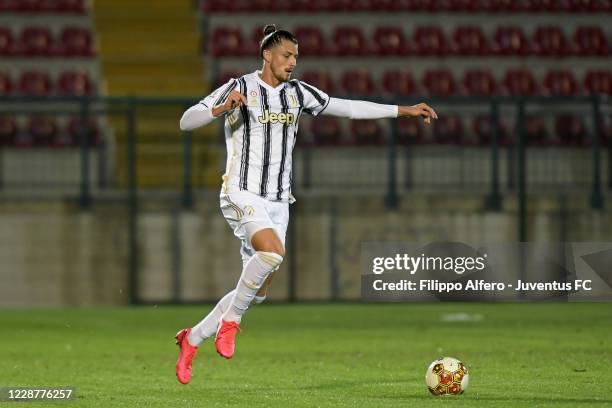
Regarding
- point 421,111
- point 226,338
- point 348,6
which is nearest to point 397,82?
point 348,6

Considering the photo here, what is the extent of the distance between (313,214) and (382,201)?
83 cm

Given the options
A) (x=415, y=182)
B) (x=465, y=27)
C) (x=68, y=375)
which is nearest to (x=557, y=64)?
(x=465, y=27)

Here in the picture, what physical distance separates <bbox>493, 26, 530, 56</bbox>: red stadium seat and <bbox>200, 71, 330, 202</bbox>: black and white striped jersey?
1327 cm

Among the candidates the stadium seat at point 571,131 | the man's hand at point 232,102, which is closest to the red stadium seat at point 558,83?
the stadium seat at point 571,131

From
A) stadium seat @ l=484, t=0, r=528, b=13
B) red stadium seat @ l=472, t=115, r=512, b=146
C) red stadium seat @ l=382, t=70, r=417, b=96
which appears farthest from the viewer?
stadium seat @ l=484, t=0, r=528, b=13

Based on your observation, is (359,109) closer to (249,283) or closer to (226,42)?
(249,283)

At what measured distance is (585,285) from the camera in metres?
13.9

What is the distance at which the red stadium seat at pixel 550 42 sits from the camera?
20859 millimetres

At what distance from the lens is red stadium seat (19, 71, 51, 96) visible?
65.5 feet

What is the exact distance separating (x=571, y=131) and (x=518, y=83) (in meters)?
4.20

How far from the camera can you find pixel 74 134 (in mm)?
18359

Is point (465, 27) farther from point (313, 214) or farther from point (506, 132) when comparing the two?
point (313, 214)

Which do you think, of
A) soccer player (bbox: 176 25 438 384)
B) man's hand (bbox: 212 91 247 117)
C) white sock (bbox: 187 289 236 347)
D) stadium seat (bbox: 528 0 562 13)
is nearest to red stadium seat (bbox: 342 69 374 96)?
stadium seat (bbox: 528 0 562 13)

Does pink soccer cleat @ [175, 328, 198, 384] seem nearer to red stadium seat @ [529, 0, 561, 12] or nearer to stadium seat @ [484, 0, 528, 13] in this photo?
stadium seat @ [484, 0, 528, 13]
